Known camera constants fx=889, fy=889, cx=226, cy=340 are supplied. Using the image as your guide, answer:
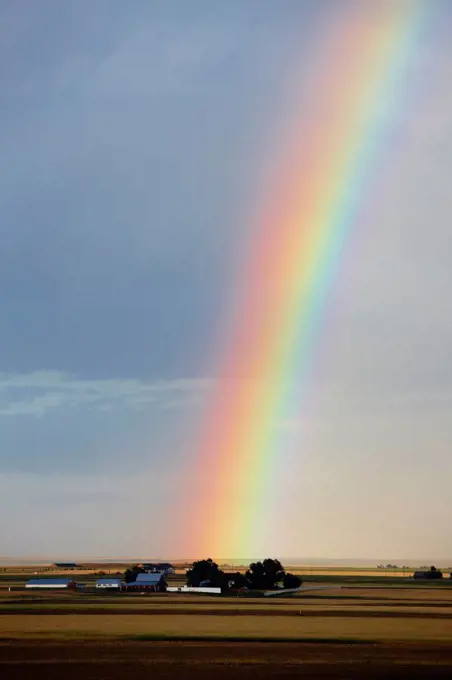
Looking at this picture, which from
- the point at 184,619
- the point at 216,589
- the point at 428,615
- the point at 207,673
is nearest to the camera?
the point at 207,673

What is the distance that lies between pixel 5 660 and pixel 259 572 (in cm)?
10792

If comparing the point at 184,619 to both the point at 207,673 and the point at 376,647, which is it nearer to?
the point at 376,647

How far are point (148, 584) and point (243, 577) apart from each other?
53.8 feet

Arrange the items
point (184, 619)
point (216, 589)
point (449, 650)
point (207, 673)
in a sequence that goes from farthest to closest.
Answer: point (216, 589)
point (184, 619)
point (449, 650)
point (207, 673)

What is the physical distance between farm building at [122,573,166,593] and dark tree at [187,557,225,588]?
204 inches

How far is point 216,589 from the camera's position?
459ft

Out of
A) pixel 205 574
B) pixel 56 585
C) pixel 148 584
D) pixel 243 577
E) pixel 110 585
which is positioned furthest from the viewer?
pixel 56 585

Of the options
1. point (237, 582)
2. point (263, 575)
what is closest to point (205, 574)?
point (237, 582)

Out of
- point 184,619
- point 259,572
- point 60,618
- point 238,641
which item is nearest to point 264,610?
point 184,619

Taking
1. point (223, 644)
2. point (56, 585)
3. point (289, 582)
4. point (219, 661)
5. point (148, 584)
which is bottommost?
point (219, 661)

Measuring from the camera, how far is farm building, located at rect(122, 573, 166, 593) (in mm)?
149500

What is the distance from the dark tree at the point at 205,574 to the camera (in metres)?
147

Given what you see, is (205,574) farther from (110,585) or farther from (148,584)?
(110,585)

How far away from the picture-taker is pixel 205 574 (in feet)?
493
